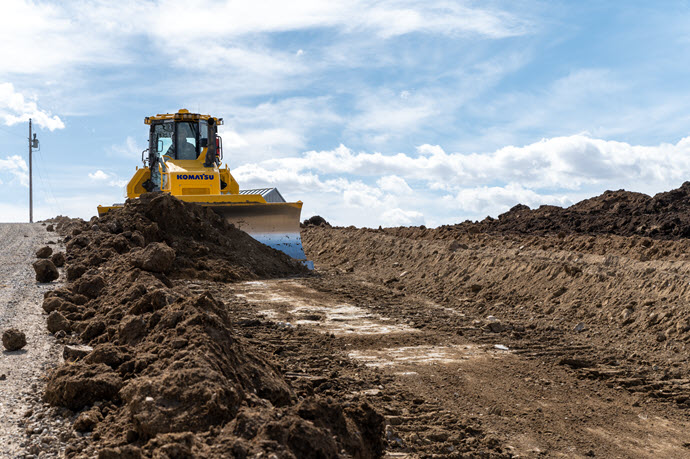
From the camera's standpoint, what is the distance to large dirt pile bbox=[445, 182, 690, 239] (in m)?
18.8

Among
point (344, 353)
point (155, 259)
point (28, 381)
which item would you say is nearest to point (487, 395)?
point (344, 353)

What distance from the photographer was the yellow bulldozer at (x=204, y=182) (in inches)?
593

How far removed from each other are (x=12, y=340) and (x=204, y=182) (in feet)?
32.4

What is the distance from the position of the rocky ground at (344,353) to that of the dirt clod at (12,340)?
15 cm

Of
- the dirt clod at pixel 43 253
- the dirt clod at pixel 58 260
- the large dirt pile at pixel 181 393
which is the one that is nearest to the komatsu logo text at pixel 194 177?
the dirt clod at pixel 43 253

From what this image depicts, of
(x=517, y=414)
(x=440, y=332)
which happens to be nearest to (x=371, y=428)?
(x=517, y=414)

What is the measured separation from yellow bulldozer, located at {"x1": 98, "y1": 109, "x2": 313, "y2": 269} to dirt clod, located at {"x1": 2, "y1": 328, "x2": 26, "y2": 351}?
27.4ft

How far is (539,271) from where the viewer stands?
11.7 metres

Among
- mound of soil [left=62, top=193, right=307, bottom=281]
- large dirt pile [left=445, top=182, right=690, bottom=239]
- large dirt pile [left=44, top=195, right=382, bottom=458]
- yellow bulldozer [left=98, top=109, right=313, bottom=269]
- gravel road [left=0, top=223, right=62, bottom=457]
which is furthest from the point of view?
large dirt pile [left=445, top=182, right=690, bottom=239]

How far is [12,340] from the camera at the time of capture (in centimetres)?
659

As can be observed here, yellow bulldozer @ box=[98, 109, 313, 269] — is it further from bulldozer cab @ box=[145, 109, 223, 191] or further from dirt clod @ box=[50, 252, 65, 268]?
dirt clod @ box=[50, 252, 65, 268]

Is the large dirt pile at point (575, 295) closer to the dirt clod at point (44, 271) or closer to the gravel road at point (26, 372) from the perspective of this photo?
the gravel road at point (26, 372)

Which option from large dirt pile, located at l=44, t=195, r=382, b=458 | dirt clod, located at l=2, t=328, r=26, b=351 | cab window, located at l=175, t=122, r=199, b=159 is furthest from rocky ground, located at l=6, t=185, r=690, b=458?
cab window, located at l=175, t=122, r=199, b=159

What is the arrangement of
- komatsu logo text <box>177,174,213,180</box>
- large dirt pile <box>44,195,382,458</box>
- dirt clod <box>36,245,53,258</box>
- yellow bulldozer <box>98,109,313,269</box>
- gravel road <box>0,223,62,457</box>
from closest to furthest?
large dirt pile <box>44,195,382,458</box> → gravel road <box>0,223,62,457</box> → dirt clod <box>36,245,53,258</box> → yellow bulldozer <box>98,109,313,269</box> → komatsu logo text <box>177,174,213,180</box>
